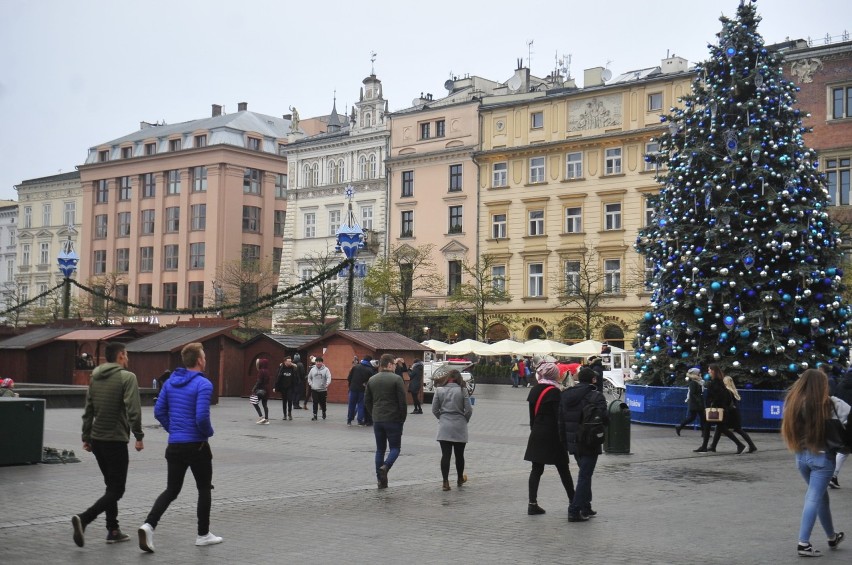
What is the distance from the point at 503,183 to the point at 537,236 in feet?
13.0

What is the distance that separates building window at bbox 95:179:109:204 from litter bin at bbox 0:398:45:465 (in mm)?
76538

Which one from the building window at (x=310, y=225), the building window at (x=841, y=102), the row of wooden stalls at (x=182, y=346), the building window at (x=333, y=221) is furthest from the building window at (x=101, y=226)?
the building window at (x=841, y=102)

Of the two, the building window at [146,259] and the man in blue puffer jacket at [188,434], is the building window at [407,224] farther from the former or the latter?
the man in blue puffer jacket at [188,434]

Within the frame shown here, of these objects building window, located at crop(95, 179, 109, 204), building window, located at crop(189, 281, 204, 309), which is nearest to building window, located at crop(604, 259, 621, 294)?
building window, located at crop(189, 281, 204, 309)

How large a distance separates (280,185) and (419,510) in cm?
7614

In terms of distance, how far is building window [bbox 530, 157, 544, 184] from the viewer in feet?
204

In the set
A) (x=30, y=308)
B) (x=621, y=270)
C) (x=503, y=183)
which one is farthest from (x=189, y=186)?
(x=621, y=270)

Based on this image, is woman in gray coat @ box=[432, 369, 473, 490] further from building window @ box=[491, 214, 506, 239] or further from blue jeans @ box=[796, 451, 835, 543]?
building window @ box=[491, 214, 506, 239]

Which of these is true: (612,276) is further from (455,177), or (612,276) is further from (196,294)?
(196,294)

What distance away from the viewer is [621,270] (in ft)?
193

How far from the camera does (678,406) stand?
2623 cm

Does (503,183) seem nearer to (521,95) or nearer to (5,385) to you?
(521,95)

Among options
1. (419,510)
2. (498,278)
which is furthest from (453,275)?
(419,510)

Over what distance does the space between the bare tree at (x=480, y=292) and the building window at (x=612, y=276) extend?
5.81 m
